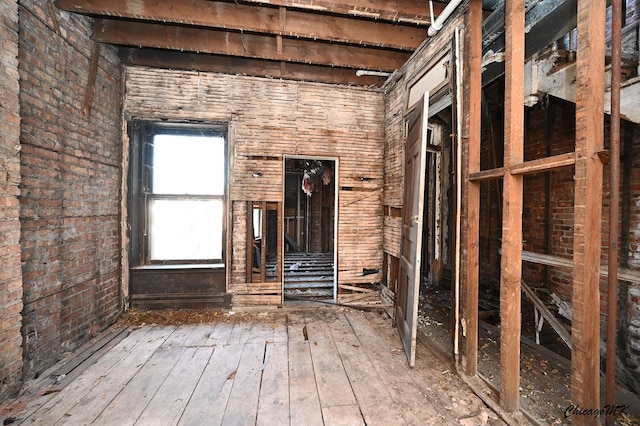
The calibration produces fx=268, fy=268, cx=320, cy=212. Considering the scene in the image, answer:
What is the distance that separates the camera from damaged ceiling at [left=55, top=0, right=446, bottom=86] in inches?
101

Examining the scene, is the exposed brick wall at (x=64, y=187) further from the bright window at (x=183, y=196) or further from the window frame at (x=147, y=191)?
the bright window at (x=183, y=196)

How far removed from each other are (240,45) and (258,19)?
0.50 meters

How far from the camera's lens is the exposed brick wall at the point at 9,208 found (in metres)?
1.88

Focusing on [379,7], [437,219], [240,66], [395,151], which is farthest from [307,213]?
[379,7]

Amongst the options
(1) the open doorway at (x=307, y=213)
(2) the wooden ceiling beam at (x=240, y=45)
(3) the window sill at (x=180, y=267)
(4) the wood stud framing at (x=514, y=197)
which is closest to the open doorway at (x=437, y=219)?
(2) the wooden ceiling beam at (x=240, y=45)

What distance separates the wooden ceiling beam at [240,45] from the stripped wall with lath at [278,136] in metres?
0.43

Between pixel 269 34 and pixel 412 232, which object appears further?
pixel 269 34

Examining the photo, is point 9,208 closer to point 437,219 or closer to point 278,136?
point 278,136

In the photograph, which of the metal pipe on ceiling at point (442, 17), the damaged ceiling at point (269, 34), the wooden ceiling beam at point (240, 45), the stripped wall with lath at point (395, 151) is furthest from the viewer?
the stripped wall with lath at point (395, 151)

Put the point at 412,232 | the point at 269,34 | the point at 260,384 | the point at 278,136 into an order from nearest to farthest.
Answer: the point at 260,384, the point at 412,232, the point at 269,34, the point at 278,136

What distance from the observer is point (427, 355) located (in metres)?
2.51

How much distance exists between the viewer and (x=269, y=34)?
312cm

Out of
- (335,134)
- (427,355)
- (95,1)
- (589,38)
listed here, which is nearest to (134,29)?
(95,1)

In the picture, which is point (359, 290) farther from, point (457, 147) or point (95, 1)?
point (95, 1)
